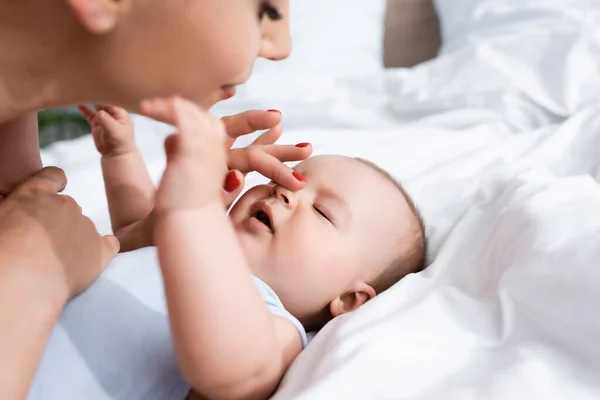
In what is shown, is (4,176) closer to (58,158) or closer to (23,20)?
(23,20)

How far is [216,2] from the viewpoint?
49 cm

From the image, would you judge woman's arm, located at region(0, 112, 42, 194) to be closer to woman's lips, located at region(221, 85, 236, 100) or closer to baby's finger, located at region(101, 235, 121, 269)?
baby's finger, located at region(101, 235, 121, 269)

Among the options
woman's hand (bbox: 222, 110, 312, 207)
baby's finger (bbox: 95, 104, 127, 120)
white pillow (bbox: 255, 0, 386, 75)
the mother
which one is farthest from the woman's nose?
white pillow (bbox: 255, 0, 386, 75)

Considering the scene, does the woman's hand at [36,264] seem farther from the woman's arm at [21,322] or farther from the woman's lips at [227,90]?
the woman's lips at [227,90]

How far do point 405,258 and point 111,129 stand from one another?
0.44 m

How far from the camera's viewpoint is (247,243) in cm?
81

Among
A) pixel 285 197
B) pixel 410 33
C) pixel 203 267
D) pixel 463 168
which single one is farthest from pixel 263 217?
pixel 410 33

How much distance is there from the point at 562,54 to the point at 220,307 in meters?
0.98

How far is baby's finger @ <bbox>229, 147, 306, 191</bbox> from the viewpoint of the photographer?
2.68ft

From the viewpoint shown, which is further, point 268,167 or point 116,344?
point 268,167

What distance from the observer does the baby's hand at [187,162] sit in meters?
0.55

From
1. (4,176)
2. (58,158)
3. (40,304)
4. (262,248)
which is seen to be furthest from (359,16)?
(40,304)

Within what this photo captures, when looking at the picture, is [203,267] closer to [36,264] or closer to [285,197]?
[36,264]

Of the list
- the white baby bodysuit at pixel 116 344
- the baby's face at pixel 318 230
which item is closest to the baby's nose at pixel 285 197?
the baby's face at pixel 318 230
